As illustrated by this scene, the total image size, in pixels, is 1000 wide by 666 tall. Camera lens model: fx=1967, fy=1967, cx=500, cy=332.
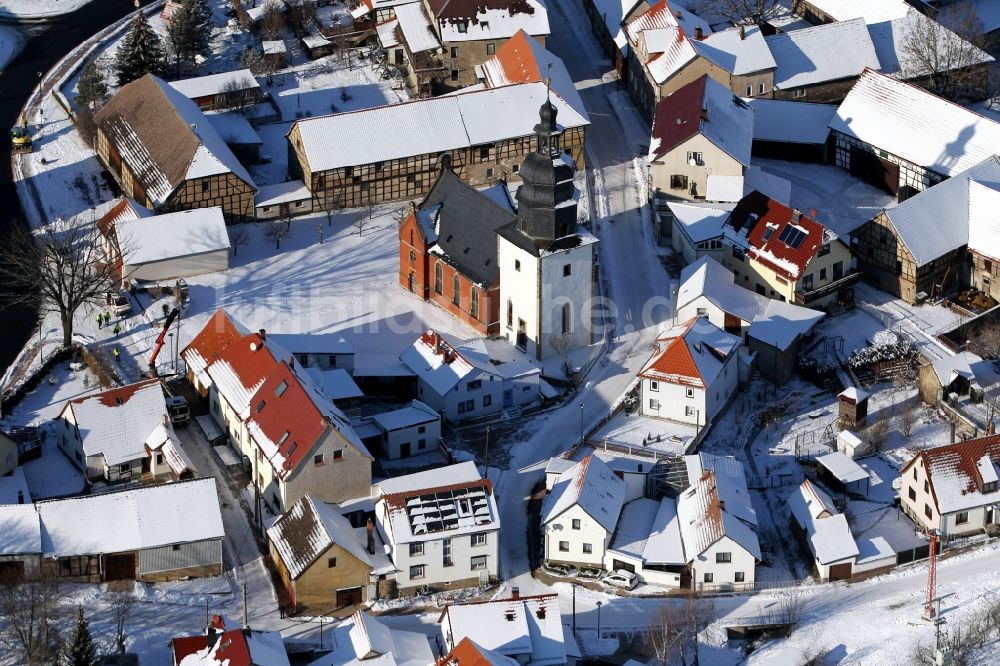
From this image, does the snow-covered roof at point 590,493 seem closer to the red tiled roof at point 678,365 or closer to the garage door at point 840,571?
the red tiled roof at point 678,365

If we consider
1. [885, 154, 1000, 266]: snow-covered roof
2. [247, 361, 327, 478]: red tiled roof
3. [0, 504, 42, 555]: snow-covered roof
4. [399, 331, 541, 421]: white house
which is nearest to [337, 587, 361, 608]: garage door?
[247, 361, 327, 478]: red tiled roof

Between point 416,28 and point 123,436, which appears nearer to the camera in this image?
point 123,436

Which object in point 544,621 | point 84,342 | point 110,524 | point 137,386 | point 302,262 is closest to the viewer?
point 544,621

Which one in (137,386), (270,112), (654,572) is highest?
(270,112)

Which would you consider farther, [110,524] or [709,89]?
[709,89]

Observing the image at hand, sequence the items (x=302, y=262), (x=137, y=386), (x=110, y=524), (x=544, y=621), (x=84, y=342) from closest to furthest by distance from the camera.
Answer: (x=544, y=621), (x=110, y=524), (x=137, y=386), (x=84, y=342), (x=302, y=262)

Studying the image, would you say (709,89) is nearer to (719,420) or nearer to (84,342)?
(719,420)

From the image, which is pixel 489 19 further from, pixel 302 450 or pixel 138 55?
pixel 302 450

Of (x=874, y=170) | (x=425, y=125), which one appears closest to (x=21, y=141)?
(x=425, y=125)

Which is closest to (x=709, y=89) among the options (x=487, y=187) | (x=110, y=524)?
(x=487, y=187)
